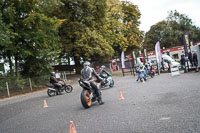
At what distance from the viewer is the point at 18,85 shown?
21156 millimetres

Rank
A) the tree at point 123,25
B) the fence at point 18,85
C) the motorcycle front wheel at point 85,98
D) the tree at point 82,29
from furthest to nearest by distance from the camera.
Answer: the tree at point 123,25 < the tree at point 82,29 < the fence at point 18,85 < the motorcycle front wheel at point 85,98

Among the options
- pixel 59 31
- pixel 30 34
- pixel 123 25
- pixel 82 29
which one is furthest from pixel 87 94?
pixel 123 25

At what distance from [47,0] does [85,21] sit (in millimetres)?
9865

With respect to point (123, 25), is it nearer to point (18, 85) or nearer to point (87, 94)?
point (18, 85)

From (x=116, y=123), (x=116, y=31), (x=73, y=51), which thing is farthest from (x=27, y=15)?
(x=116, y=31)

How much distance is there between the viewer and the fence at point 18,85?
2000 cm

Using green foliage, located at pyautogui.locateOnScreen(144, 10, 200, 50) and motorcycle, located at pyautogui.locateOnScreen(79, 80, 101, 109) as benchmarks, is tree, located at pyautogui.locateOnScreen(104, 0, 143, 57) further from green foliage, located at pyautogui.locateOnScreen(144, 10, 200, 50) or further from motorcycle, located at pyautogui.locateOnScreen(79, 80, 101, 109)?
motorcycle, located at pyautogui.locateOnScreen(79, 80, 101, 109)

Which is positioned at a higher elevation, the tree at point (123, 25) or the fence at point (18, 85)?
the tree at point (123, 25)

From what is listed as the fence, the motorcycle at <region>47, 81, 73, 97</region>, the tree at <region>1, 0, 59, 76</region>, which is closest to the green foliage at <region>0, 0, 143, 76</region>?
the tree at <region>1, 0, 59, 76</region>

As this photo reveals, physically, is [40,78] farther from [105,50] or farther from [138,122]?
[138,122]

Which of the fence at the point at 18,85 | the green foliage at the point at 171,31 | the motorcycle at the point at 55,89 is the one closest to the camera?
the motorcycle at the point at 55,89

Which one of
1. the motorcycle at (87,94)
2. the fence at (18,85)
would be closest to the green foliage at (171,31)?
the fence at (18,85)

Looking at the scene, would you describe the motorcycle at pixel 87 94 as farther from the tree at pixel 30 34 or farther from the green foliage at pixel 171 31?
the green foliage at pixel 171 31

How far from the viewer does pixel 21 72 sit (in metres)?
25.8
